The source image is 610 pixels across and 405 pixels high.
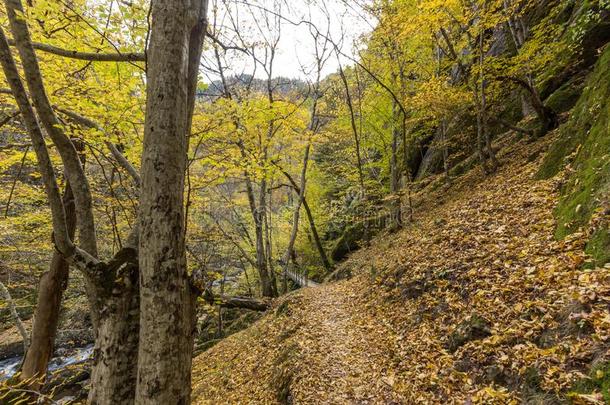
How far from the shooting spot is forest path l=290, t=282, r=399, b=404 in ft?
15.4

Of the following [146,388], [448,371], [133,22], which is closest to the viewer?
[146,388]

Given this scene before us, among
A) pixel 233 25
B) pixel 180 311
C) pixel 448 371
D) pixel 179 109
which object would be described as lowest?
pixel 448 371

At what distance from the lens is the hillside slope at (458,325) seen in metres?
3.20

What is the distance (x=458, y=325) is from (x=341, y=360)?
7.18ft

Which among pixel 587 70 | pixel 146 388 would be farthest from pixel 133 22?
pixel 587 70

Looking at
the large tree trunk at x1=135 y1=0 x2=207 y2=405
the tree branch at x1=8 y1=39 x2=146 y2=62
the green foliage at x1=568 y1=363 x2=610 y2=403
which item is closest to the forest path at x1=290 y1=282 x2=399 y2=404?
the green foliage at x1=568 y1=363 x2=610 y2=403

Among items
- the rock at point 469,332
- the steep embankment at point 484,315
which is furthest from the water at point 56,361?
the rock at point 469,332

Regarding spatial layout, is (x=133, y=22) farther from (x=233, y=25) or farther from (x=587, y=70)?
(x=587, y=70)

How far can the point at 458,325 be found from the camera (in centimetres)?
452

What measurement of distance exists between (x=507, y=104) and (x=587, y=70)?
3.03m

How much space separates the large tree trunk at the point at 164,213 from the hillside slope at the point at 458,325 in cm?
317

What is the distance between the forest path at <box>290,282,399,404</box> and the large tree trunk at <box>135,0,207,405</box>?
10.4 feet

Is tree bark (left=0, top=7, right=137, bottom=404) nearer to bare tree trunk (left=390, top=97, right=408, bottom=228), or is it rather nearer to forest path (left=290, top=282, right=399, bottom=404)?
forest path (left=290, top=282, right=399, bottom=404)

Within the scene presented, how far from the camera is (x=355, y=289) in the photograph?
9555 mm
